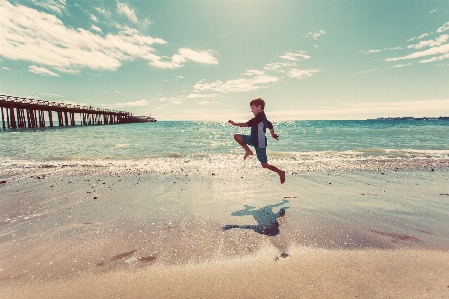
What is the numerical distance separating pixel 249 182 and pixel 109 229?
12.5 feet

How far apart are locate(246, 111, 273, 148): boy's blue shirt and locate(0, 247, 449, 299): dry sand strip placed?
10.0ft

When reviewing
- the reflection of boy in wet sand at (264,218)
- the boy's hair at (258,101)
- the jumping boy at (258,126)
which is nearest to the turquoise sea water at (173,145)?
the jumping boy at (258,126)

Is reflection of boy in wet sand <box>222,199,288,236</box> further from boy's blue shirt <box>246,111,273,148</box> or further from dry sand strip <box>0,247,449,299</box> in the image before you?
boy's blue shirt <box>246,111,273,148</box>

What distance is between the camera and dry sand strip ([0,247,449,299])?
6.80 ft

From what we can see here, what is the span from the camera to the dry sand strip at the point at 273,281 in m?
2.07

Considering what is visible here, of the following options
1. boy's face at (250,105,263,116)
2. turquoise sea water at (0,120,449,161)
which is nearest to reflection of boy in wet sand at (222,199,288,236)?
boy's face at (250,105,263,116)

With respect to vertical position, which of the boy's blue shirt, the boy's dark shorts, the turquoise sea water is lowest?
the turquoise sea water

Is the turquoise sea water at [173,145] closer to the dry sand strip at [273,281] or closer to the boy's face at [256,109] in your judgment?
the boy's face at [256,109]

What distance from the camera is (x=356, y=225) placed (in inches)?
139

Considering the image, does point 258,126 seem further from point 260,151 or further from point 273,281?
point 273,281

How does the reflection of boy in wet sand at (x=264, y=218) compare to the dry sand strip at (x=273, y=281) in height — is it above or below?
below

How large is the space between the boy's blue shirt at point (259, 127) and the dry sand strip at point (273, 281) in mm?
3060

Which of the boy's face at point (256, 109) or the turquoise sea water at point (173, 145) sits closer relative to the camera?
the boy's face at point (256, 109)

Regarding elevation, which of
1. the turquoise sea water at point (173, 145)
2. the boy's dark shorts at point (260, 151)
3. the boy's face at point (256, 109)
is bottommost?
the turquoise sea water at point (173, 145)
